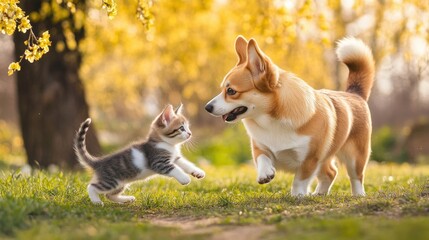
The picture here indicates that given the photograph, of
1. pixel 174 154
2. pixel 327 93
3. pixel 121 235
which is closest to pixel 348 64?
pixel 327 93

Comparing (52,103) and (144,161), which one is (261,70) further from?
(52,103)

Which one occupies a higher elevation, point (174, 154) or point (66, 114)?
point (174, 154)

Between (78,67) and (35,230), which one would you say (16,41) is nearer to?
(78,67)

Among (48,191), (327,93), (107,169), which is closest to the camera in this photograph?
(107,169)

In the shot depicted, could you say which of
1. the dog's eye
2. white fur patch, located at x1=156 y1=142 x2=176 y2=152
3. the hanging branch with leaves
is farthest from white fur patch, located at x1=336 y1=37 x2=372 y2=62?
the hanging branch with leaves

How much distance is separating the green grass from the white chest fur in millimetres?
452

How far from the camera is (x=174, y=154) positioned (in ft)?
20.0

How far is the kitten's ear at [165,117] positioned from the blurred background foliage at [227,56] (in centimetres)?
49

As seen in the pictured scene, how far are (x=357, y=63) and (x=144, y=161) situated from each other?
114 inches

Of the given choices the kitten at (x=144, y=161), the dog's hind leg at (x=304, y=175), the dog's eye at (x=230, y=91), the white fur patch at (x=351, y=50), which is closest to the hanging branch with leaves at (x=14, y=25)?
the kitten at (x=144, y=161)

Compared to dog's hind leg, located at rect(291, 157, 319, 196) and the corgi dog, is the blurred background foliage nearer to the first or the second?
the corgi dog

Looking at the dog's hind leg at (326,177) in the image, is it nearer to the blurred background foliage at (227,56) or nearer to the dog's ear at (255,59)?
the blurred background foliage at (227,56)

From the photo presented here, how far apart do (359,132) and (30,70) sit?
19.7 feet

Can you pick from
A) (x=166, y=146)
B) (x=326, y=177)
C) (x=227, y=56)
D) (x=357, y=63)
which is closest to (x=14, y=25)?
(x=166, y=146)
